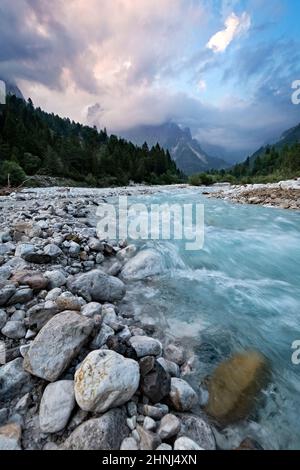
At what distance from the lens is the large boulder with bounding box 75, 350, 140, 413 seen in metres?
2.02

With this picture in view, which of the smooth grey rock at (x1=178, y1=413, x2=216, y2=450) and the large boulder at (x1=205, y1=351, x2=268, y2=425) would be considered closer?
the smooth grey rock at (x1=178, y1=413, x2=216, y2=450)

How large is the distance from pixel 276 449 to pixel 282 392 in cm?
67

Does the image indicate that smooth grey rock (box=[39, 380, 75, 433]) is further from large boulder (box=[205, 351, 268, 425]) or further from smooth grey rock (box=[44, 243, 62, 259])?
smooth grey rock (box=[44, 243, 62, 259])

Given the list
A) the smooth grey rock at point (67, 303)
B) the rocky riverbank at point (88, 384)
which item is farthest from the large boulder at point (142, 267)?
the smooth grey rock at point (67, 303)

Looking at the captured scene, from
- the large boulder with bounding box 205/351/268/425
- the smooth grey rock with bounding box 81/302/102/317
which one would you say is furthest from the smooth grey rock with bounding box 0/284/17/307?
the large boulder with bounding box 205/351/268/425

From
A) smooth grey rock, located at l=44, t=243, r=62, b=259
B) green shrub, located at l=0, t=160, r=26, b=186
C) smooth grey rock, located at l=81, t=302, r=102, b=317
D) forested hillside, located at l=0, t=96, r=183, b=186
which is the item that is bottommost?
smooth grey rock, located at l=81, t=302, r=102, b=317

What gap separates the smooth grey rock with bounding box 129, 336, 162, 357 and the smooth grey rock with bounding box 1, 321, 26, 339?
1.22m

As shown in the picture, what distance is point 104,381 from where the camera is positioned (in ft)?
6.79

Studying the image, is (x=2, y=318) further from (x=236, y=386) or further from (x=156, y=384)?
(x=236, y=386)

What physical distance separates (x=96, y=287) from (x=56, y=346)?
1.53 metres

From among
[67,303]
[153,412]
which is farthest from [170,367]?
[67,303]

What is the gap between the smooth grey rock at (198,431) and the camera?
2021mm

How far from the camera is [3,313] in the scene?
9.79ft

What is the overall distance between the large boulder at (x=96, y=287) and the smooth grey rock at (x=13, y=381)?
142 centimetres
